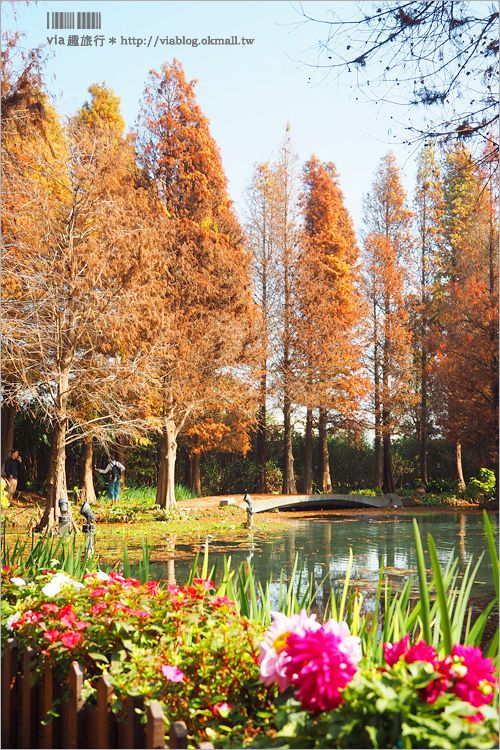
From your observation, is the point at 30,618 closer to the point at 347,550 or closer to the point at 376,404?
the point at 347,550

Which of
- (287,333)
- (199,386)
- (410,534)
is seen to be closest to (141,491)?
(199,386)

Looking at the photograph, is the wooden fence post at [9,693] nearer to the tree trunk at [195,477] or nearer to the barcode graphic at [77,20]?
the barcode graphic at [77,20]

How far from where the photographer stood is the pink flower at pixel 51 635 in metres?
2.08

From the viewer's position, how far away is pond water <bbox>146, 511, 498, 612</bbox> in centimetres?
666

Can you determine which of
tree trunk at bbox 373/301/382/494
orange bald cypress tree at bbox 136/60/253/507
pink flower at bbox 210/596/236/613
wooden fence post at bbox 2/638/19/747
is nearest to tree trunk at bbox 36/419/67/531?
orange bald cypress tree at bbox 136/60/253/507

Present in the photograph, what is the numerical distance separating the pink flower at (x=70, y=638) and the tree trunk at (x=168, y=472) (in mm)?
11473

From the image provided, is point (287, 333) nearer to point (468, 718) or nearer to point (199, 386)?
point (199, 386)

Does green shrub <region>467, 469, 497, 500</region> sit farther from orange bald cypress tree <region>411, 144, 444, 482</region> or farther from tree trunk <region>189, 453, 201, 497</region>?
tree trunk <region>189, 453, 201, 497</region>

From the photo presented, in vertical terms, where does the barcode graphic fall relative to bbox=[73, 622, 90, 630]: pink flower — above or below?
above

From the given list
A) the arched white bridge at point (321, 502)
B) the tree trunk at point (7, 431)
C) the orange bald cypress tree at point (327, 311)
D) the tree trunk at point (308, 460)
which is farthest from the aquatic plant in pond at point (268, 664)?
the tree trunk at point (308, 460)

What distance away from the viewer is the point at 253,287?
1800cm

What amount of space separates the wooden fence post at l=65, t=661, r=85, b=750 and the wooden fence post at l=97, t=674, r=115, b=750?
0.41 ft

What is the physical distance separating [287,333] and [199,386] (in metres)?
4.92

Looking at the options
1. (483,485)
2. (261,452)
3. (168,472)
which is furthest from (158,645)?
(483,485)
